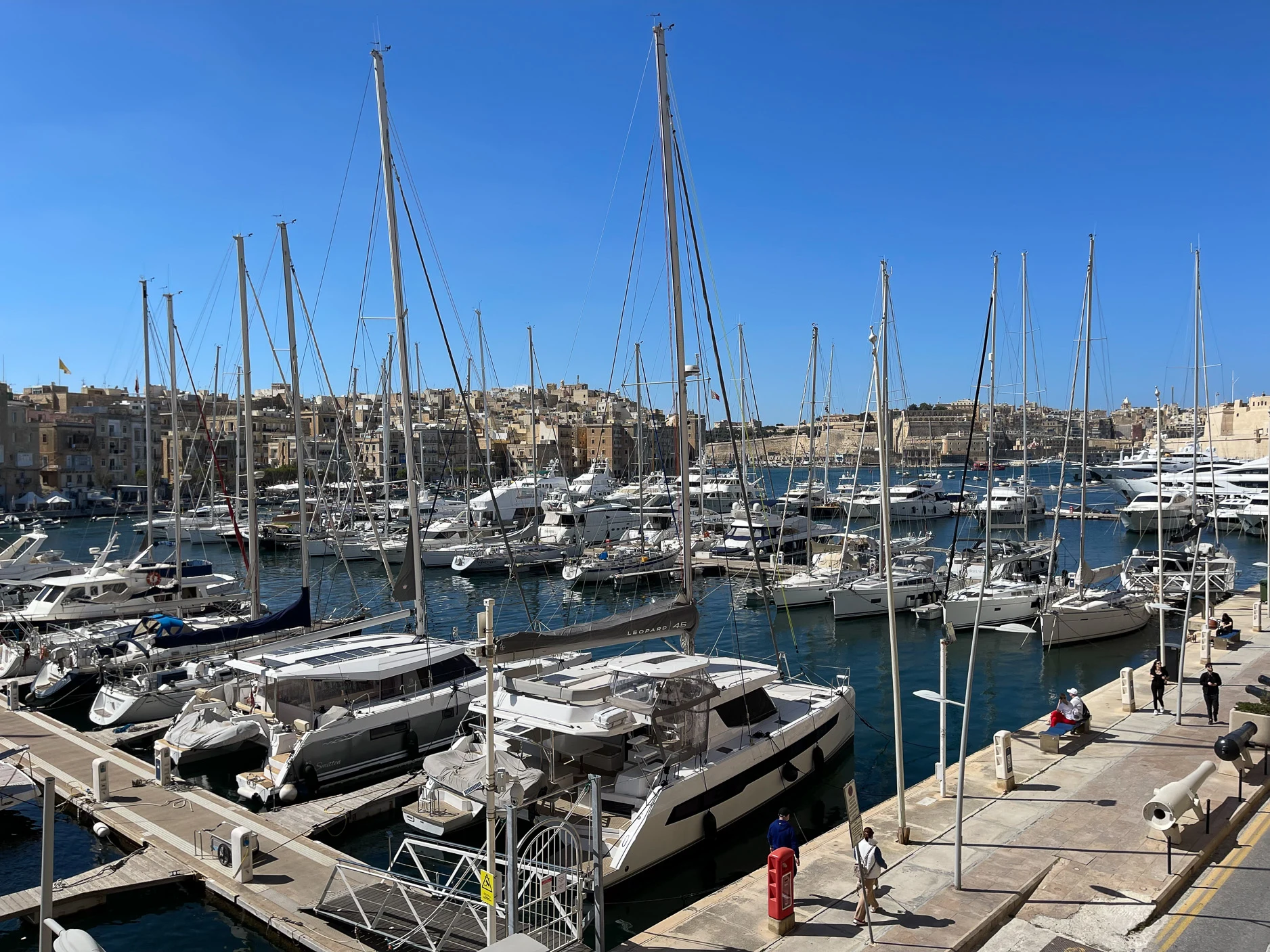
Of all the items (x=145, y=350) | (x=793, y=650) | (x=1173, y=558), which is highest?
(x=145, y=350)

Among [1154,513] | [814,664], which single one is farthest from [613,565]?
[1154,513]

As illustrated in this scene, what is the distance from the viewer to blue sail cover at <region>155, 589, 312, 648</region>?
880 inches

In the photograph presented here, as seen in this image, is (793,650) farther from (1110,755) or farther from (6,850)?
(6,850)

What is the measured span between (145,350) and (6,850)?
20636mm

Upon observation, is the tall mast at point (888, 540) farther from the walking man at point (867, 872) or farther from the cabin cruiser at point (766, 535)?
the cabin cruiser at point (766, 535)

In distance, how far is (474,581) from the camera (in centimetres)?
4378

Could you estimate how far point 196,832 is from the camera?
41.4 feet

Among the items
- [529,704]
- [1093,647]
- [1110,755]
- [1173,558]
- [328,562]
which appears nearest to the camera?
[529,704]

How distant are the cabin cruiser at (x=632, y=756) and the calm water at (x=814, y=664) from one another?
485 millimetres

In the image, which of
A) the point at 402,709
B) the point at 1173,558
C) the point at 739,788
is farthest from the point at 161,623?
the point at 1173,558

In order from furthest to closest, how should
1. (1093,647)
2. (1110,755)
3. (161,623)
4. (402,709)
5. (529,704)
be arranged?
(1093,647) → (161,623) → (402,709) → (1110,755) → (529,704)

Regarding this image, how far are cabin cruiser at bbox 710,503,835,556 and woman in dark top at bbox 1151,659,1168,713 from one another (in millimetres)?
22606

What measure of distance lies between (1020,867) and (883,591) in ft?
70.4

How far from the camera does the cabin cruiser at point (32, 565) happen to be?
3516cm
